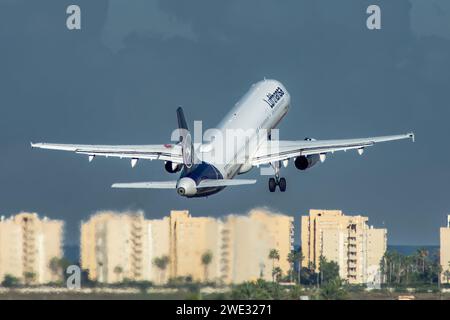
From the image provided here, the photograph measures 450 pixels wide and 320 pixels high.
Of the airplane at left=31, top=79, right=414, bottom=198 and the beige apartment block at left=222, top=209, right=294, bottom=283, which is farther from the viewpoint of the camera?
the airplane at left=31, top=79, right=414, bottom=198

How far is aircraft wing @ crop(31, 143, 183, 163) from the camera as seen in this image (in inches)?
5236

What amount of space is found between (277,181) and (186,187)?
15.0m

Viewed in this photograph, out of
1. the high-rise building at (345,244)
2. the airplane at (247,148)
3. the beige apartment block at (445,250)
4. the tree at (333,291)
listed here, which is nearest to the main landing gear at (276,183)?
the airplane at (247,148)

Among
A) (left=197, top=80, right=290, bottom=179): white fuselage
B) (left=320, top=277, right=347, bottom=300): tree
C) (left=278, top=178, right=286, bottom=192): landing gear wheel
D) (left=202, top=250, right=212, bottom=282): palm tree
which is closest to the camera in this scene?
(left=202, top=250, right=212, bottom=282): palm tree

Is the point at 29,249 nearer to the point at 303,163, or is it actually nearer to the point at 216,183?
the point at 216,183

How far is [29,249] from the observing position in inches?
4156

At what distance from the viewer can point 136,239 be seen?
10669 cm

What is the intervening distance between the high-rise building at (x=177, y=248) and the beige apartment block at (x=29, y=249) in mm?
1705

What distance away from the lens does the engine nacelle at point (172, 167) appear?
132500 mm

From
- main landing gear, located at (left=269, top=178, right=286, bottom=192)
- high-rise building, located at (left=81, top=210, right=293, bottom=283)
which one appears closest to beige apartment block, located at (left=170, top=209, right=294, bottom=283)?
high-rise building, located at (left=81, top=210, right=293, bottom=283)

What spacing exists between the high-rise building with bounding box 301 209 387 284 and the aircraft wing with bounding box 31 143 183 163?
10.8 metres

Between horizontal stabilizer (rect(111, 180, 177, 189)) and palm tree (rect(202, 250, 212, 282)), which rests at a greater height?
horizontal stabilizer (rect(111, 180, 177, 189))

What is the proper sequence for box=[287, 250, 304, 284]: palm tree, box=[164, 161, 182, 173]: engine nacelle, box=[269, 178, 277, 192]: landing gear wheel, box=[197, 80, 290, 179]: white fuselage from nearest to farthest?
box=[287, 250, 304, 284]: palm tree
box=[197, 80, 290, 179]: white fuselage
box=[164, 161, 182, 173]: engine nacelle
box=[269, 178, 277, 192]: landing gear wheel

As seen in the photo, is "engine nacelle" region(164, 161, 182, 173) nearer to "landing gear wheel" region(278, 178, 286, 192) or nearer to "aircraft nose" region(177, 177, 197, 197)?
"landing gear wheel" region(278, 178, 286, 192)
